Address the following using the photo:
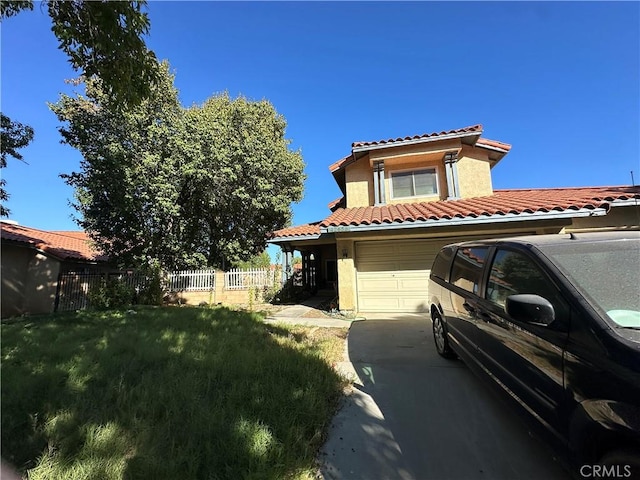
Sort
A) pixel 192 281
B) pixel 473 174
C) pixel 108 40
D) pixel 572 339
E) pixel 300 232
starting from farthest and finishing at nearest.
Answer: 1. pixel 192 281
2. pixel 473 174
3. pixel 300 232
4. pixel 108 40
5. pixel 572 339

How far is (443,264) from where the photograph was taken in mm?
5457

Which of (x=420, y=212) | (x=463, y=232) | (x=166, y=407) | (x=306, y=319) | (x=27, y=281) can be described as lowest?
(x=166, y=407)

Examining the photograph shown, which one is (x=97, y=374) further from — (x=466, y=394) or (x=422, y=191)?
(x=422, y=191)

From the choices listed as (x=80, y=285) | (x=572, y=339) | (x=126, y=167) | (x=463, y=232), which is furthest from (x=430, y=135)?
(x=80, y=285)

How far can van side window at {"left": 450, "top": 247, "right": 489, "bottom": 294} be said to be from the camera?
3.88 metres

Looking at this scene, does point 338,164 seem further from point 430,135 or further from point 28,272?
point 28,272

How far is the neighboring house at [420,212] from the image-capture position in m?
8.46

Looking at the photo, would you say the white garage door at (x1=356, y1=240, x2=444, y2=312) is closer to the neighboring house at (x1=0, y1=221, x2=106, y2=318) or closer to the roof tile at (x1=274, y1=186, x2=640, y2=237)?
the roof tile at (x1=274, y1=186, x2=640, y2=237)

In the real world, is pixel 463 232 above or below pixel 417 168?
below

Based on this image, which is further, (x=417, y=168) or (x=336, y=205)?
(x=336, y=205)

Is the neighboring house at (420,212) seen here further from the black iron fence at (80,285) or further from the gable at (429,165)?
the black iron fence at (80,285)

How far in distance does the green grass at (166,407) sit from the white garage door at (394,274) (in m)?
4.33

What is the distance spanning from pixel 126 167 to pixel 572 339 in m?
17.5

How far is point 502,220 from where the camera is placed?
8266 millimetres
